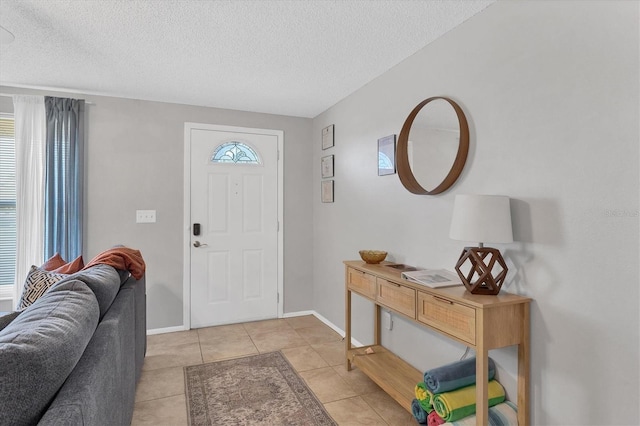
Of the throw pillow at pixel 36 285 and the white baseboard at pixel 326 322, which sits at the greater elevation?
the throw pillow at pixel 36 285

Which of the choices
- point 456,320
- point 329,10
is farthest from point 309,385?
point 329,10

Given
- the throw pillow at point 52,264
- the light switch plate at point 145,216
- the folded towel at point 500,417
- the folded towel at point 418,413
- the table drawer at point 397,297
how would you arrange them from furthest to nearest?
the light switch plate at point 145,216 < the throw pillow at point 52,264 < the table drawer at point 397,297 < the folded towel at point 418,413 < the folded towel at point 500,417

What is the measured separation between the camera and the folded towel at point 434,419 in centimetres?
180

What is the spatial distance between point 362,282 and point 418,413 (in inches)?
36.2

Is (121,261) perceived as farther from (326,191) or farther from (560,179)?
(560,179)

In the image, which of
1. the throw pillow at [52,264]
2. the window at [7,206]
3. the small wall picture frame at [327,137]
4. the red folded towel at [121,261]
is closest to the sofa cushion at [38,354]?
the red folded towel at [121,261]

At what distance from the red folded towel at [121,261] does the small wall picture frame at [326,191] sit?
1.93m

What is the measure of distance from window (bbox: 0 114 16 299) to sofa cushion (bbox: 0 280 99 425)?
105 inches

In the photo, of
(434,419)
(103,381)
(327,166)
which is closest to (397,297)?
(434,419)

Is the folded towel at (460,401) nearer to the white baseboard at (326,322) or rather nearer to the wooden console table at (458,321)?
the wooden console table at (458,321)

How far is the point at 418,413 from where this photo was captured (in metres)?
1.98

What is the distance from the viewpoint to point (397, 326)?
2.71 meters

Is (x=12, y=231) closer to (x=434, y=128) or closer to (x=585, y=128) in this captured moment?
(x=434, y=128)

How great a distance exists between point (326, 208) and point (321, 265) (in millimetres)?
661
